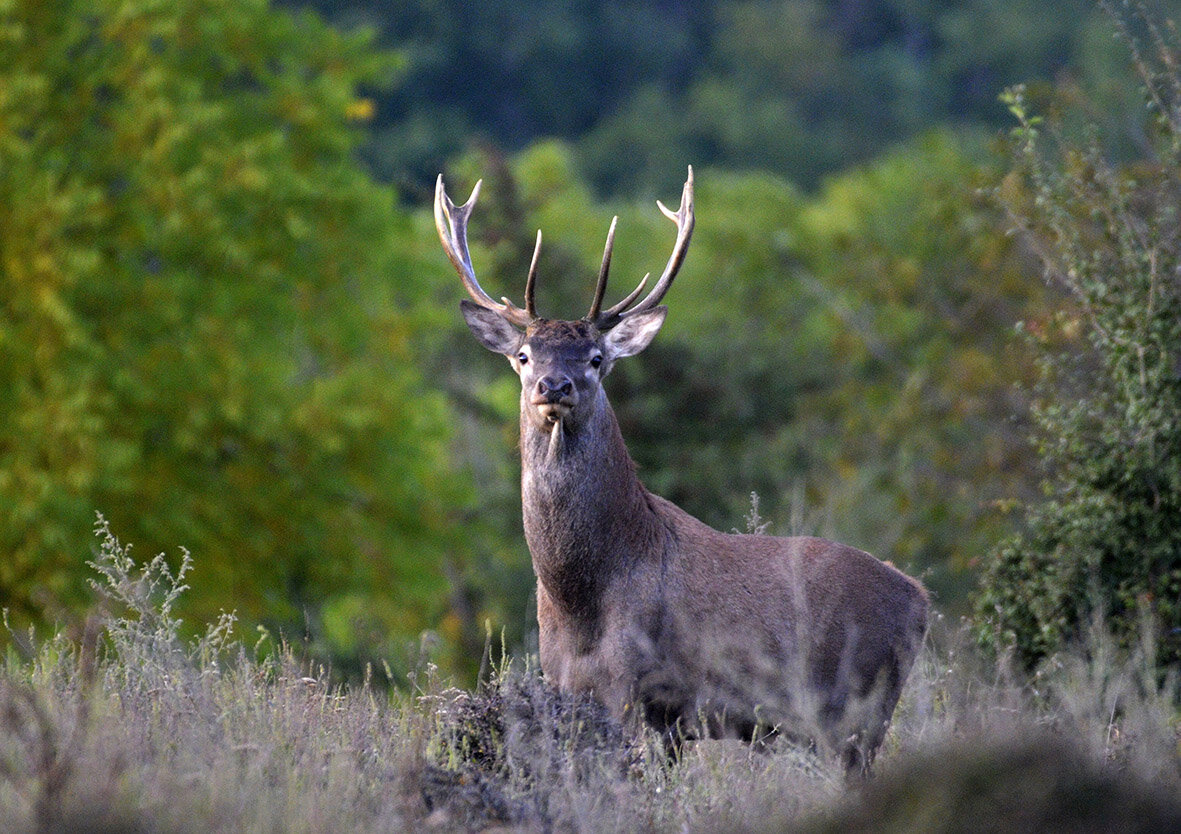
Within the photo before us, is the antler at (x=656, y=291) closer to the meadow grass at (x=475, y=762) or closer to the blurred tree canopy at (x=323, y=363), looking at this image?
the meadow grass at (x=475, y=762)

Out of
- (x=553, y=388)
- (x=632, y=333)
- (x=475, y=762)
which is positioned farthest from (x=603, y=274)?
(x=475, y=762)

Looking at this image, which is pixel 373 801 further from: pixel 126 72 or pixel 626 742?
pixel 126 72

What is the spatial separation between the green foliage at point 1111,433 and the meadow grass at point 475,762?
5.38 ft

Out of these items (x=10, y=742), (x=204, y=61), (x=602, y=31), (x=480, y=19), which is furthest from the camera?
(x=602, y=31)

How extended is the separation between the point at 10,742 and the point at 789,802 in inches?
97.1

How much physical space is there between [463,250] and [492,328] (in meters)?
0.64

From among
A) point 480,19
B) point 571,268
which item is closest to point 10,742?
point 571,268

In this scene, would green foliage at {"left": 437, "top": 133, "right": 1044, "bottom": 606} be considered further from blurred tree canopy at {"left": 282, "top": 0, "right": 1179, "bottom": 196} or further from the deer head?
blurred tree canopy at {"left": 282, "top": 0, "right": 1179, "bottom": 196}

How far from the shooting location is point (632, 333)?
752 cm

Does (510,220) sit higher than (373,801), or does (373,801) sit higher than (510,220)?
(510,220)

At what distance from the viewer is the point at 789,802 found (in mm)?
5352

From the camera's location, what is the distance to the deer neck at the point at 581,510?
689cm

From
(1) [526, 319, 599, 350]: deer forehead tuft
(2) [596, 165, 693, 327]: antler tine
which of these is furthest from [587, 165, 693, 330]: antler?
(1) [526, 319, 599, 350]: deer forehead tuft

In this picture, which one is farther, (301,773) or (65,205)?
(65,205)
